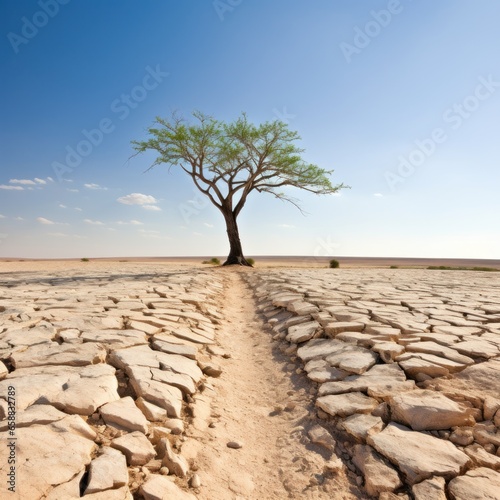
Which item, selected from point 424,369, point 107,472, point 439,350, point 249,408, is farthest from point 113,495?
point 439,350

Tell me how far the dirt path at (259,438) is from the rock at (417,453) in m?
0.25

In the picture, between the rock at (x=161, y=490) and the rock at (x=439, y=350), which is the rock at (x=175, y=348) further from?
the rock at (x=439, y=350)

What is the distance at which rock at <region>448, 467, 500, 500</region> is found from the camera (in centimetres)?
145

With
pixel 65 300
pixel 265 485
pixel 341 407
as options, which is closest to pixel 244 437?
pixel 265 485

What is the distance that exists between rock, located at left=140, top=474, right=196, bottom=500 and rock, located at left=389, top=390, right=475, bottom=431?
127 cm

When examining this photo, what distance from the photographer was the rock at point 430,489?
1470 millimetres

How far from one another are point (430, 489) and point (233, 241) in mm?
14868

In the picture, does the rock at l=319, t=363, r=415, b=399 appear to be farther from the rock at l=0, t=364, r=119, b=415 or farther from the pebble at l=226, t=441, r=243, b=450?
the rock at l=0, t=364, r=119, b=415

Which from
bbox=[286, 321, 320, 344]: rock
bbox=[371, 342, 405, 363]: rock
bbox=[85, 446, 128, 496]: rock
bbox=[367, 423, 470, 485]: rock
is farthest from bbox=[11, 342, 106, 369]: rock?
bbox=[371, 342, 405, 363]: rock

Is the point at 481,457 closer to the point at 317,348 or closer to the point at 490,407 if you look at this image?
the point at 490,407

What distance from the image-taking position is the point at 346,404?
2.23m

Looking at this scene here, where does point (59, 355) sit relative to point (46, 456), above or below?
above

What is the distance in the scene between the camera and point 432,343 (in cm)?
308

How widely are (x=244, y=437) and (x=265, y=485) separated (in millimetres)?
428
